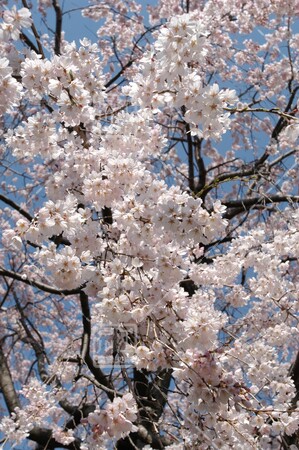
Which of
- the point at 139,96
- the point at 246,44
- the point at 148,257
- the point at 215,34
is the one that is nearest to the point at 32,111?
the point at 215,34

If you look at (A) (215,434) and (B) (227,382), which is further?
(A) (215,434)

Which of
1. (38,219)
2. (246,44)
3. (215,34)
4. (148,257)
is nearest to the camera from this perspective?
(38,219)

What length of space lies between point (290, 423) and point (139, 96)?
87.9 inches

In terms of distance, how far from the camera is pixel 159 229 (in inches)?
114

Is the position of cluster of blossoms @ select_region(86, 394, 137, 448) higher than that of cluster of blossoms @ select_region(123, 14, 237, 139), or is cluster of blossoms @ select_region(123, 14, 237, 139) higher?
cluster of blossoms @ select_region(123, 14, 237, 139)

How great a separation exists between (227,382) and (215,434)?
0.49 m

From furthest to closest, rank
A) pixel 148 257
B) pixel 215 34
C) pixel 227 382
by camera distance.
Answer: pixel 215 34 < pixel 148 257 < pixel 227 382

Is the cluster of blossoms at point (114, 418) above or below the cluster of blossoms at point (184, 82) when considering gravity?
below

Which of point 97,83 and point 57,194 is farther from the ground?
point 97,83

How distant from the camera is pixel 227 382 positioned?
244cm

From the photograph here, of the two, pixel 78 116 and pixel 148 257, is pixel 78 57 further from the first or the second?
pixel 148 257

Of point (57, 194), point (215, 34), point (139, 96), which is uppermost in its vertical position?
point (215, 34)

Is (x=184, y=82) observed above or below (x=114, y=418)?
above

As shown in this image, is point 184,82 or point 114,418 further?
point 184,82
